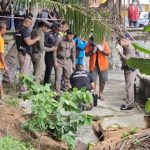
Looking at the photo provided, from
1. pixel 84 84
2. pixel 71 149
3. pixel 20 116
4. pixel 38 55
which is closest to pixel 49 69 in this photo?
pixel 38 55

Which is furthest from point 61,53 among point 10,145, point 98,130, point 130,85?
point 10,145

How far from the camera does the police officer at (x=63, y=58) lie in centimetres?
1241

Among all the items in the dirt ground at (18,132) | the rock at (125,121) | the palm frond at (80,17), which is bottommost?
the rock at (125,121)

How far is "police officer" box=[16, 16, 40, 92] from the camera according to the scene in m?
11.7

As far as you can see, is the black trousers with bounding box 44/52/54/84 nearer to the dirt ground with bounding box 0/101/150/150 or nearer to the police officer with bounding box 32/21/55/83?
the police officer with bounding box 32/21/55/83

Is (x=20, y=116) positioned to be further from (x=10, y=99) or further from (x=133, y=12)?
(x=133, y=12)

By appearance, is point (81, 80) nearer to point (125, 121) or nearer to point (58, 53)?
point (125, 121)

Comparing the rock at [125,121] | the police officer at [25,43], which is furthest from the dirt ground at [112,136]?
the police officer at [25,43]

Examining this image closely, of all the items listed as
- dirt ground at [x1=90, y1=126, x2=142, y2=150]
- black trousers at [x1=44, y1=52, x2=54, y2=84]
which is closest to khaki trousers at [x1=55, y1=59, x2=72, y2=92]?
black trousers at [x1=44, y1=52, x2=54, y2=84]

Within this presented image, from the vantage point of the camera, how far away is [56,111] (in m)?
8.48

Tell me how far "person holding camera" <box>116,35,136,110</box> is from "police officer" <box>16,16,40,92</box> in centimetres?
187

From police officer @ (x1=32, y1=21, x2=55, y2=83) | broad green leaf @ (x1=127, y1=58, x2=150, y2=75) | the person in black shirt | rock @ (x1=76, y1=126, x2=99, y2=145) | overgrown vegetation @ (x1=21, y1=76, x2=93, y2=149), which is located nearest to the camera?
broad green leaf @ (x1=127, y1=58, x2=150, y2=75)

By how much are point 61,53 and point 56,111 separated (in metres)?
4.15

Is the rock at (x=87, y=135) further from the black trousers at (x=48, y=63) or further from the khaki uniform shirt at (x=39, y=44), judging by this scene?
the black trousers at (x=48, y=63)
